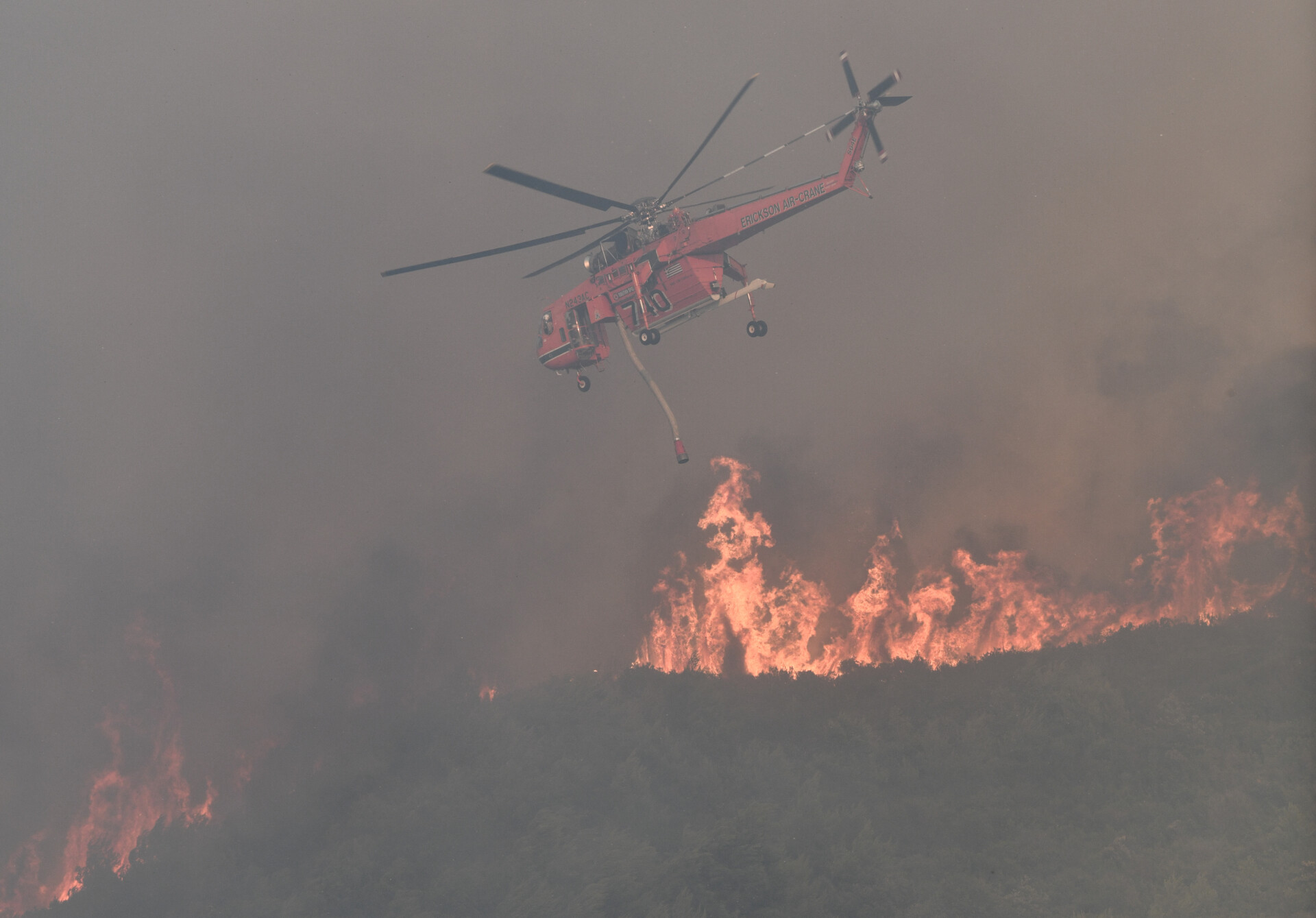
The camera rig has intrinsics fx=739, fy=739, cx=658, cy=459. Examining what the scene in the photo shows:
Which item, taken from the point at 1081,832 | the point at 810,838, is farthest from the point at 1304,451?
the point at 810,838

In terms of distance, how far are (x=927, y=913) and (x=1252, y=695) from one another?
21.4m

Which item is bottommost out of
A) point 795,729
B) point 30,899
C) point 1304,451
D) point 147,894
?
point 30,899

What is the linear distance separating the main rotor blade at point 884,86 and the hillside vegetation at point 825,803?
29.6 metres

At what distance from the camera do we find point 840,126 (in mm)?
28297

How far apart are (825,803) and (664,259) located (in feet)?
90.2

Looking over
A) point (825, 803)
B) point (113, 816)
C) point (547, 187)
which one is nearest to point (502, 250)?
point (547, 187)

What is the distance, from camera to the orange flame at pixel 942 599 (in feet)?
151

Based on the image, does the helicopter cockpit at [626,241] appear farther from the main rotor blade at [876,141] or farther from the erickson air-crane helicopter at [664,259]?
the main rotor blade at [876,141]

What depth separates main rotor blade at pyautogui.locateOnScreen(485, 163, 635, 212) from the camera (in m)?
23.2

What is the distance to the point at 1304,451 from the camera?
161 feet

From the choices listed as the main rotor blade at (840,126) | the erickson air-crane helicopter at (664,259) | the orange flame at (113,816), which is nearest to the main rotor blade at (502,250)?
the erickson air-crane helicopter at (664,259)

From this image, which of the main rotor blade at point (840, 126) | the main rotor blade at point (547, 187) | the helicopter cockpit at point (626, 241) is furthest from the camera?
the helicopter cockpit at point (626, 241)

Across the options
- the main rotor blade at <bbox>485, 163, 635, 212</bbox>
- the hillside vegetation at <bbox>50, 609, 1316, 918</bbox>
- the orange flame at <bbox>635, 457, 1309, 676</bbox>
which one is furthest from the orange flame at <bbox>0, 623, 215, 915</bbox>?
the main rotor blade at <bbox>485, 163, 635, 212</bbox>

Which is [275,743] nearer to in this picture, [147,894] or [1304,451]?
[147,894]
